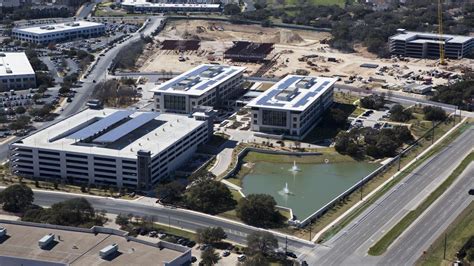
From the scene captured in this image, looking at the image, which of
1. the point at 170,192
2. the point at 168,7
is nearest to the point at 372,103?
the point at 170,192

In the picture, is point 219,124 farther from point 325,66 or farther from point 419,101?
point 325,66

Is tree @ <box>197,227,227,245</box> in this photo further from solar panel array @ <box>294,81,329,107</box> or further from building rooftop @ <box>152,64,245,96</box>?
building rooftop @ <box>152,64,245,96</box>

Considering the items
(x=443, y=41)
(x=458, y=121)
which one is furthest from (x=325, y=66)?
(x=458, y=121)

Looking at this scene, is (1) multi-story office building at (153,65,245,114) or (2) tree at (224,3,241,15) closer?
(1) multi-story office building at (153,65,245,114)

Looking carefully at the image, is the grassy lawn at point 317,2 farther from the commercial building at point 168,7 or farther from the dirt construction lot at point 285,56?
the dirt construction lot at point 285,56

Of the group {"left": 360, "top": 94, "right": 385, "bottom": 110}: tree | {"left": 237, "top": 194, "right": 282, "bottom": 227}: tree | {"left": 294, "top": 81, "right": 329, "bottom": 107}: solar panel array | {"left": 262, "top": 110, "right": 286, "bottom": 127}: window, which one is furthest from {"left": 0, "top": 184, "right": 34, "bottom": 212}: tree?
{"left": 360, "top": 94, "right": 385, "bottom": 110}: tree

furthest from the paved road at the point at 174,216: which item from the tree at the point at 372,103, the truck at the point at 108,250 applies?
the tree at the point at 372,103

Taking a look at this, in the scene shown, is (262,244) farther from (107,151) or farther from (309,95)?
(309,95)
